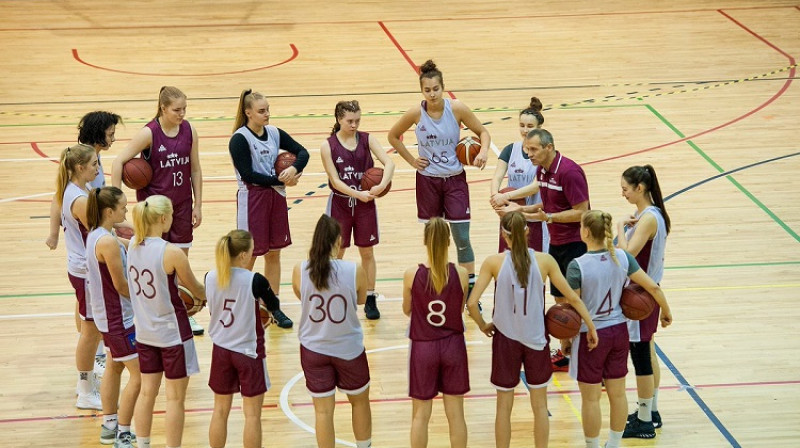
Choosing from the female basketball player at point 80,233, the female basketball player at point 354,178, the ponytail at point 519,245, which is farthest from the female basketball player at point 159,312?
the female basketball player at point 354,178

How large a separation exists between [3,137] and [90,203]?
7.94 meters

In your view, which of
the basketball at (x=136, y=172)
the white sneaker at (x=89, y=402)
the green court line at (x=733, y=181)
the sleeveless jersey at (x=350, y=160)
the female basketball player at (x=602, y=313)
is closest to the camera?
the female basketball player at (x=602, y=313)

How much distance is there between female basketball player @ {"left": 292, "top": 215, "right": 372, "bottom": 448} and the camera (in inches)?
253

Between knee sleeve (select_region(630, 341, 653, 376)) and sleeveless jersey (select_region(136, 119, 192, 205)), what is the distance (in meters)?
3.79

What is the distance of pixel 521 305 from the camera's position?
6.60 m

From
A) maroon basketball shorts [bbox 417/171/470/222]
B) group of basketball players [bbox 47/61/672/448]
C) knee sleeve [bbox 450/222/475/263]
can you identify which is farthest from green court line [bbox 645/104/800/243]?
group of basketball players [bbox 47/61/672/448]

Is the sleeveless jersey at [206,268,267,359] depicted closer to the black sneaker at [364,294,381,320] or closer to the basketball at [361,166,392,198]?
the basketball at [361,166,392,198]

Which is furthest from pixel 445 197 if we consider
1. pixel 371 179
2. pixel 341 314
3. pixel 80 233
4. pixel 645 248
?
pixel 80 233

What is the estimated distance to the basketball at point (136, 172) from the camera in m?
8.37

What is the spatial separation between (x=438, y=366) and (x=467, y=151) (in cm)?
299

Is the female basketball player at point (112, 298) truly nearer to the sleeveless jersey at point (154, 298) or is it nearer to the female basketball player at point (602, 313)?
the sleeveless jersey at point (154, 298)

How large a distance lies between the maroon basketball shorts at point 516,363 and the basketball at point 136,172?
3.23m

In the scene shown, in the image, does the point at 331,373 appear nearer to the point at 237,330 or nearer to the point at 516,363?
the point at 237,330

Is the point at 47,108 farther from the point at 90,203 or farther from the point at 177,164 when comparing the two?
the point at 90,203
